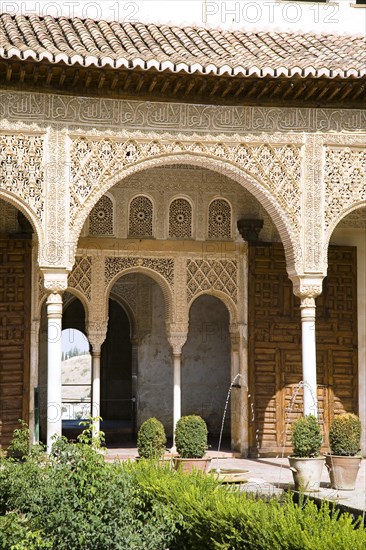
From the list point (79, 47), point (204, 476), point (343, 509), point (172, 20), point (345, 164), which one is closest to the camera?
point (204, 476)

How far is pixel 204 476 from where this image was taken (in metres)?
8.36

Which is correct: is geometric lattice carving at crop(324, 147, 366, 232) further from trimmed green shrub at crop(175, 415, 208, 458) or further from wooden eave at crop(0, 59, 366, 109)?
trimmed green shrub at crop(175, 415, 208, 458)

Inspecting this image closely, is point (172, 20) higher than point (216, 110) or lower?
higher

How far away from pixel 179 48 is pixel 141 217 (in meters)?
2.81

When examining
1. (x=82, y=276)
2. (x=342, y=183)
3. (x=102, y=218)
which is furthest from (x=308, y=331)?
(x=102, y=218)

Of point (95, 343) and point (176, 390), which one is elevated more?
point (95, 343)

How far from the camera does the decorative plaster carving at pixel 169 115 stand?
1205 cm

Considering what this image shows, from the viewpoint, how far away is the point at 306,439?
37.1 feet

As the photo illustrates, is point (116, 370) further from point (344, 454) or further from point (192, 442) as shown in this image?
point (344, 454)

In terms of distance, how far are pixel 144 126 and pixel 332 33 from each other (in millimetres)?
4195

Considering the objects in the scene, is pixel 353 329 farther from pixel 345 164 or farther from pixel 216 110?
pixel 216 110

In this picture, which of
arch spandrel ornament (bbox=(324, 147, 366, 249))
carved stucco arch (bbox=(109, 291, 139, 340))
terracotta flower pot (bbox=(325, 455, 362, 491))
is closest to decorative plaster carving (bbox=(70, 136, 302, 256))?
arch spandrel ornament (bbox=(324, 147, 366, 249))

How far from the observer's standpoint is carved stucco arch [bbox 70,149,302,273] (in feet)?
39.9

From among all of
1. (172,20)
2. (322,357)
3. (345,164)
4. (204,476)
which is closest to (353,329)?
(322,357)
